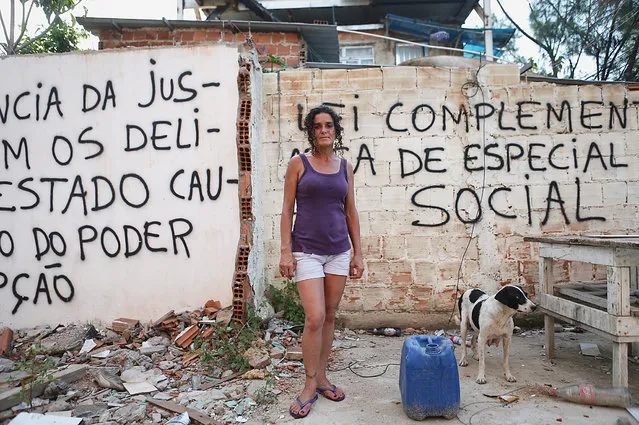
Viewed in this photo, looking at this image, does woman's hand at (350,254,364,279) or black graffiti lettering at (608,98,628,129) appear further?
black graffiti lettering at (608,98,628,129)

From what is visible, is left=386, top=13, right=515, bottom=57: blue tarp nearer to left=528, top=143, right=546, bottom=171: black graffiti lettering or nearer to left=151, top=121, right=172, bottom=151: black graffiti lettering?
left=528, top=143, right=546, bottom=171: black graffiti lettering

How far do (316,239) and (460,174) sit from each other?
2.72m

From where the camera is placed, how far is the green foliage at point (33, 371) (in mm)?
3451

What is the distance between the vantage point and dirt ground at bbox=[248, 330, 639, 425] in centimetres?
308

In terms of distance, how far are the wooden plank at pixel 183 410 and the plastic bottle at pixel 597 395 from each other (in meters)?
2.41

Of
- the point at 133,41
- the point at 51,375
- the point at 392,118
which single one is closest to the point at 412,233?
the point at 392,118

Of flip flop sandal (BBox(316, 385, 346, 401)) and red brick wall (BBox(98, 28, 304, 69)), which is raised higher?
red brick wall (BBox(98, 28, 304, 69))

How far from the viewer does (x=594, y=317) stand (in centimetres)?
354

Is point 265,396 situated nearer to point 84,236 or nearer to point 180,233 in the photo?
point 180,233

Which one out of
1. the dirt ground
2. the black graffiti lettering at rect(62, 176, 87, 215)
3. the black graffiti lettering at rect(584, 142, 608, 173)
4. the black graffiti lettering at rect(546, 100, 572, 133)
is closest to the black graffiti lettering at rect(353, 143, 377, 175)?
the dirt ground

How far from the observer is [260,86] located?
5.30 m

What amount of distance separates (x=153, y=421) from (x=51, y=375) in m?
1.00

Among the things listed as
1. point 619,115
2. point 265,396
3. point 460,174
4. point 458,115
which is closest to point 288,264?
point 265,396

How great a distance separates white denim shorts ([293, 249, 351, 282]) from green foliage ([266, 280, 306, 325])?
194 centimetres
